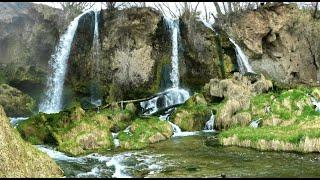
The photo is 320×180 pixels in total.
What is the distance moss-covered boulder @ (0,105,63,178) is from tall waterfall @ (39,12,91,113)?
3069 cm

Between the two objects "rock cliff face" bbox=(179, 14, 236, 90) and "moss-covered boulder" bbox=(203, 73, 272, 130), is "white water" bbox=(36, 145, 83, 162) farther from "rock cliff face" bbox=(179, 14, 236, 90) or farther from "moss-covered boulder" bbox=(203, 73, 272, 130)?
"rock cliff face" bbox=(179, 14, 236, 90)

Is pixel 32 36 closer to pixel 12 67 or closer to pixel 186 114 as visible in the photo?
pixel 12 67

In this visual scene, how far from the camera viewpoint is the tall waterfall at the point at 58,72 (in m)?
47.5

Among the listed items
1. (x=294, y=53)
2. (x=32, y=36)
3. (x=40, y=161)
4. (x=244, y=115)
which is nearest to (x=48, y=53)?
(x=32, y=36)

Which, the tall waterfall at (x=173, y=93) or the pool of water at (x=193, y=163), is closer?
the pool of water at (x=193, y=163)

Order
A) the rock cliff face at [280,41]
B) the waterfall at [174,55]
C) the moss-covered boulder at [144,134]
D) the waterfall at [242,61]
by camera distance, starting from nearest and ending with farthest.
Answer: the moss-covered boulder at [144,134]
the waterfall at [174,55]
the waterfall at [242,61]
the rock cliff face at [280,41]

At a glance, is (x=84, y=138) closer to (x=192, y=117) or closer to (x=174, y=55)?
(x=192, y=117)

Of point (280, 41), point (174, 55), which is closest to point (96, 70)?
point (174, 55)

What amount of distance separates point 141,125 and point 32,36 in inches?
992

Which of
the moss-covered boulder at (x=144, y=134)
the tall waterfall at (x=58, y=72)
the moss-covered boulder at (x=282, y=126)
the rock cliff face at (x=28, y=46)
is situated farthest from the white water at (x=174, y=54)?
the moss-covered boulder at (x=144, y=134)

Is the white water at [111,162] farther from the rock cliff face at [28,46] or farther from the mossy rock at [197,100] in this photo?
the rock cliff face at [28,46]

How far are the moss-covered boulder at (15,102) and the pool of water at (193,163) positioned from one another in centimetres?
2125

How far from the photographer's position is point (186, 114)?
36312 mm

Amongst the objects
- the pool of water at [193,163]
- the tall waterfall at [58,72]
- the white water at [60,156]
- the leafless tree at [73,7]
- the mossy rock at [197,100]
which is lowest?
the pool of water at [193,163]
